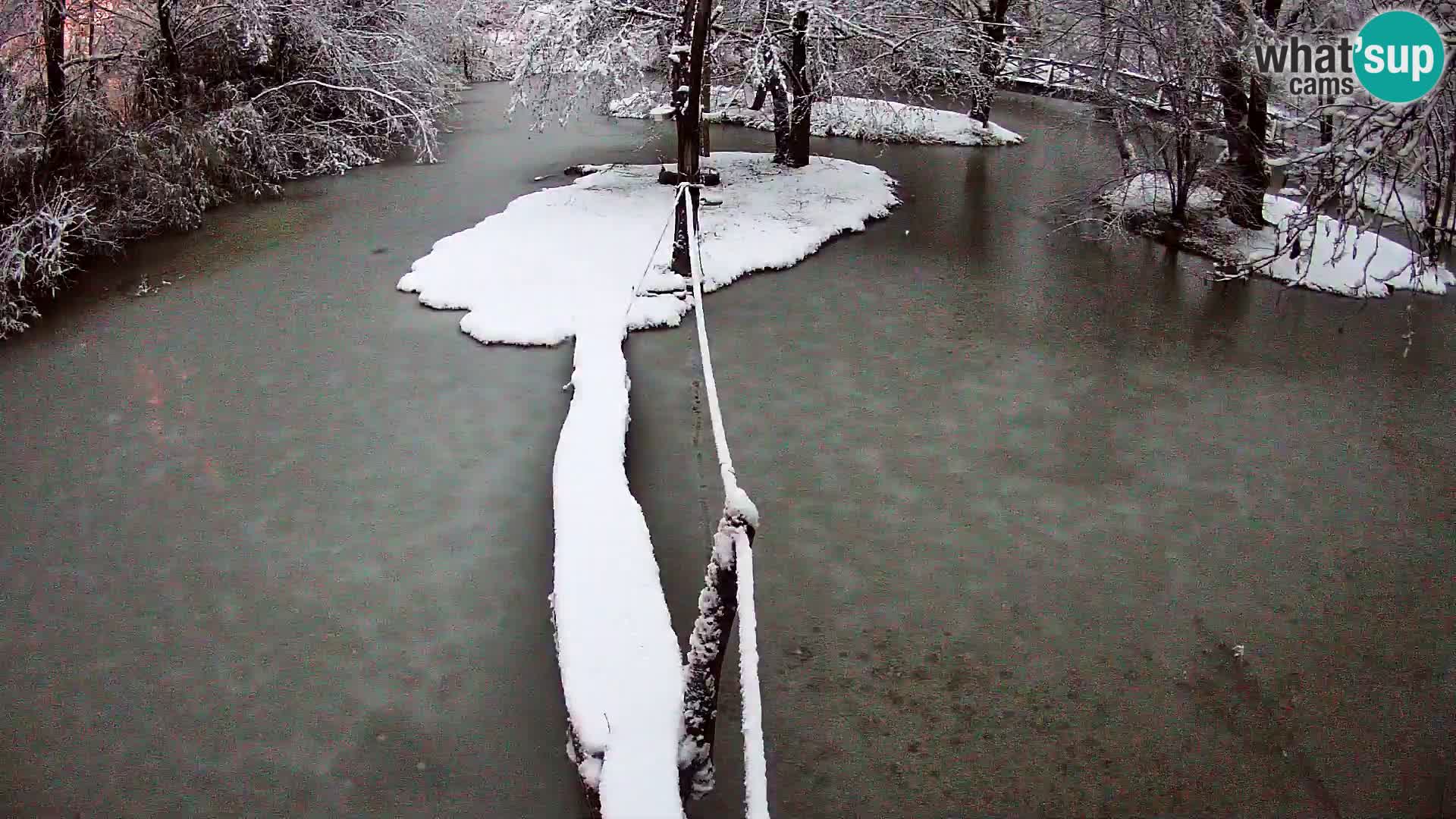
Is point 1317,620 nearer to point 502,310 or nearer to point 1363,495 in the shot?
point 1363,495

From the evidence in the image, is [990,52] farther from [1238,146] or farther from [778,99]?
[1238,146]

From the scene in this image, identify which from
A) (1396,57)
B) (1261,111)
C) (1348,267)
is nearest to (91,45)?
(1396,57)

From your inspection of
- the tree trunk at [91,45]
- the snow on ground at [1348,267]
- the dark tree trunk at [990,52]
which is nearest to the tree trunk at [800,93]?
the dark tree trunk at [990,52]

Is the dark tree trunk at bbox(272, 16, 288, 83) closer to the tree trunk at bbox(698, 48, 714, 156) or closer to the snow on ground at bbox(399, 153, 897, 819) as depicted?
the snow on ground at bbox(399, 153, 897, 819)

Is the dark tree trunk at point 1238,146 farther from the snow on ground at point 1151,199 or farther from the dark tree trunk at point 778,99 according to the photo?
the dark tree trunk at point 778,99

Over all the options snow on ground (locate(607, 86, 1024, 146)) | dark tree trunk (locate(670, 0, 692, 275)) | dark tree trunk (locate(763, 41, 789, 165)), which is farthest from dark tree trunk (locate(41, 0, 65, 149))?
dark tree trunk (locate(763, 41, 789, 165))

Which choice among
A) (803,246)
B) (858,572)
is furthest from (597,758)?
(803,246)

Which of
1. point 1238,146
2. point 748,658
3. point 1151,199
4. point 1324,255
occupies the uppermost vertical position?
point 1238,146
